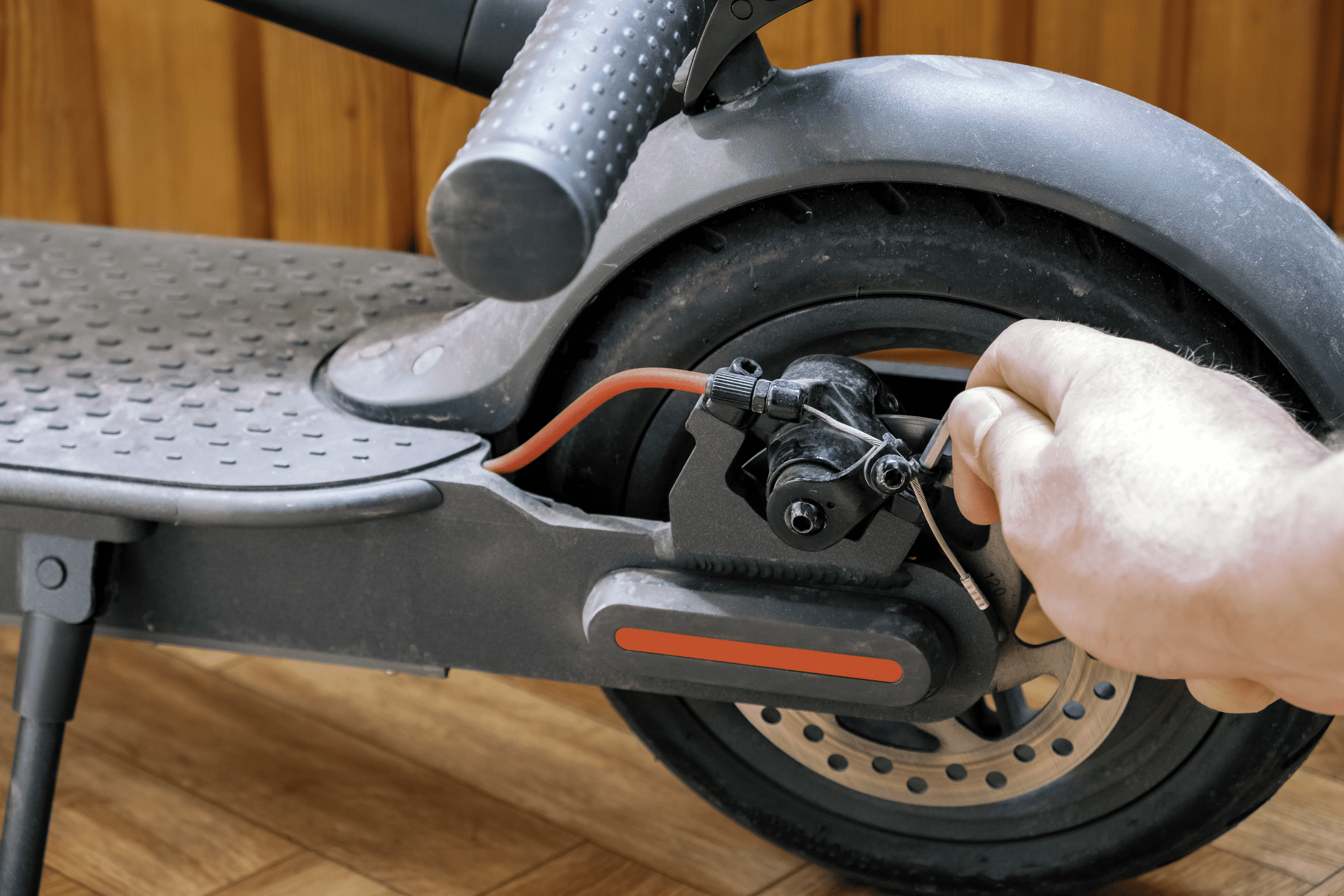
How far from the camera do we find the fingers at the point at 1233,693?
1.46ft

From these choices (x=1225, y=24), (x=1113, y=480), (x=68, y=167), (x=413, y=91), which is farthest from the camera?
(x=68, y=167)

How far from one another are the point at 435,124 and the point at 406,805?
84 centimetres

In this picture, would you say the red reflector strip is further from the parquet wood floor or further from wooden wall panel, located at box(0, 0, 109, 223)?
wooden wall panel, located at box(0, 0, 109, 223)

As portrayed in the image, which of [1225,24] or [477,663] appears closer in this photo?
[477,663]

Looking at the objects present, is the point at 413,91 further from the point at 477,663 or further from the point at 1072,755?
the point at 1072,755

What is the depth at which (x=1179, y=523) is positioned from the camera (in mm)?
354

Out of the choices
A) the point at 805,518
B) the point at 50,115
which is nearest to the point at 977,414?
the point at 805,518

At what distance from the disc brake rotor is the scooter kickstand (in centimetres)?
38

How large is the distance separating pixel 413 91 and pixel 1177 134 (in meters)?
1.01

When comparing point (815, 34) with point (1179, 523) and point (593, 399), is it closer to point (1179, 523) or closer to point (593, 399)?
point (593, 399)

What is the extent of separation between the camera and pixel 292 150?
1471mm

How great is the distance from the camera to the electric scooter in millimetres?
604

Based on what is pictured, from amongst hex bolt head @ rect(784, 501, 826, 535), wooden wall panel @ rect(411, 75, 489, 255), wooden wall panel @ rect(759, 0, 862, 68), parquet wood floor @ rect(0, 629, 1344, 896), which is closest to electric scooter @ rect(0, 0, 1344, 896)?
hex bolt head @ rect(784, 501, 826, 535)

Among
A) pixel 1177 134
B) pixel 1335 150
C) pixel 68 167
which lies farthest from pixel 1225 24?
pixel 68 167
